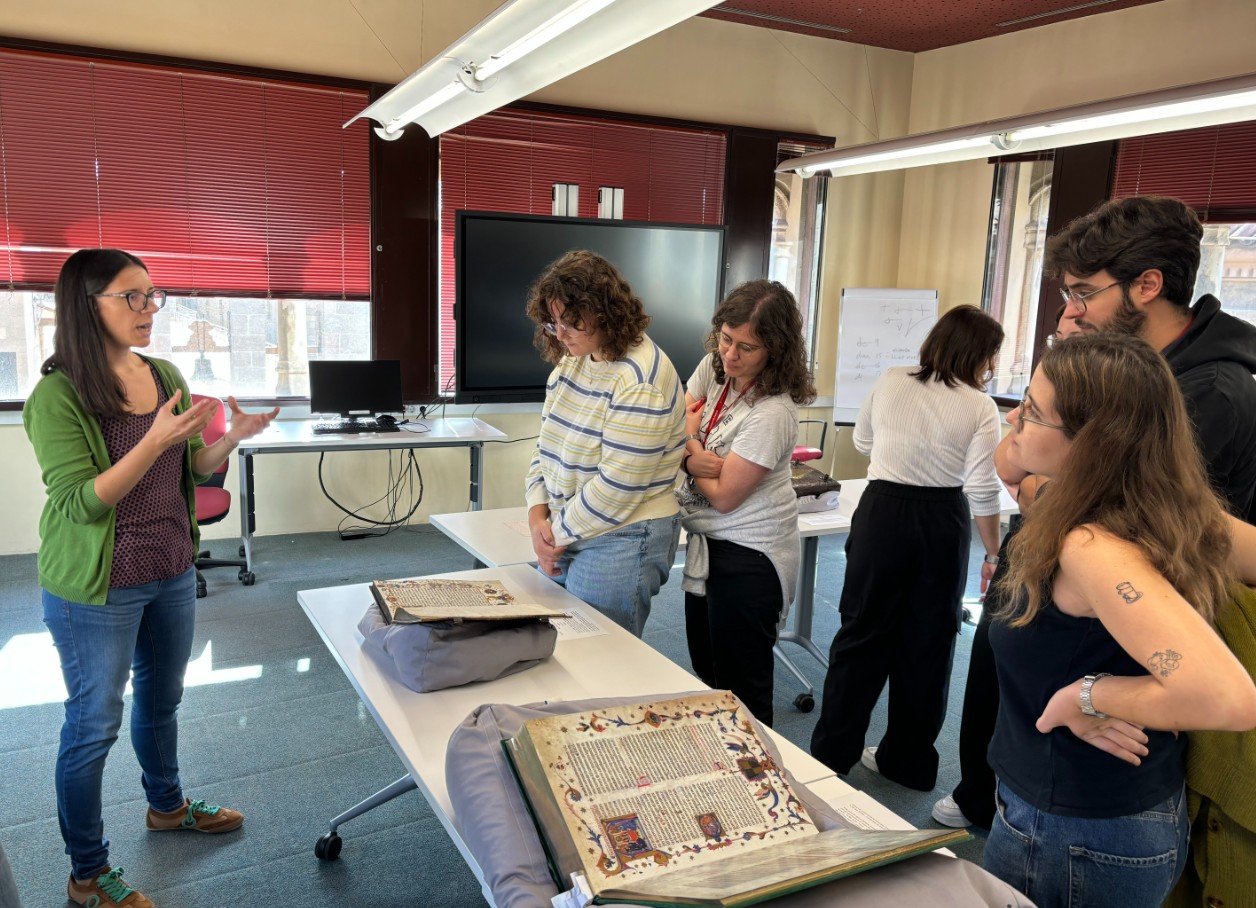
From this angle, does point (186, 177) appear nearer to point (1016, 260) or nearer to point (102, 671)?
point (102, 671)

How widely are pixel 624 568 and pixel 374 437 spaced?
2.87 m

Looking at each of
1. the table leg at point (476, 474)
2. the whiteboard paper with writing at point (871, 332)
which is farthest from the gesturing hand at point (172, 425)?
the whiteboard paper with writing at point (871, 332)

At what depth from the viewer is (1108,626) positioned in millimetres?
1113

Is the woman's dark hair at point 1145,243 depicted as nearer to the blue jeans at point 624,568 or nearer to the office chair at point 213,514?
the blue jeans at point 624,568

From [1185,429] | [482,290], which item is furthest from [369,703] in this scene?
[482,290]

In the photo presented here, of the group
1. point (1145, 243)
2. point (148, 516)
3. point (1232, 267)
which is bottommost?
point (148, 516)

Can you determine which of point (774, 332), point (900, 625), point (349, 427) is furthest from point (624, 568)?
point (349, 427)

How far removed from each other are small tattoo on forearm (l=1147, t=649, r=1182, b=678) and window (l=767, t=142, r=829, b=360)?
5.36 m

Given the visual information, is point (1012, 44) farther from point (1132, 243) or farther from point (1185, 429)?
point (1185, 429)

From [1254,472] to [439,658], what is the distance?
1.51 meters

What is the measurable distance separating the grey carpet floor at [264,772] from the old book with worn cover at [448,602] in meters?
0.79

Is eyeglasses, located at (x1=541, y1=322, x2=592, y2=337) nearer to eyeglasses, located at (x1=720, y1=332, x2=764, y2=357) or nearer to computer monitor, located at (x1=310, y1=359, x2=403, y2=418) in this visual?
eyeglasses, located at (x1=720, y1=332, x2=764, y2=357)

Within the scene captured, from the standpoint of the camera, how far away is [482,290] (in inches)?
197

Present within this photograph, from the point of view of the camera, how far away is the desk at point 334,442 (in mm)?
4406
